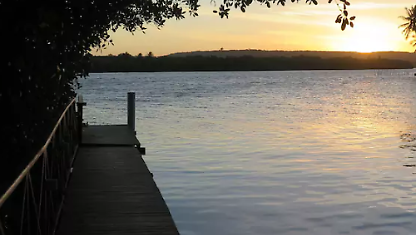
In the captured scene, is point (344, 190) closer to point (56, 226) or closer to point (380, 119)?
point (56, 226)

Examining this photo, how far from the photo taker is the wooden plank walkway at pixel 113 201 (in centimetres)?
600

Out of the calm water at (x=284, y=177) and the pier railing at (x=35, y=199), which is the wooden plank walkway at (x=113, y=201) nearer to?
the pier railing at (x=35, y=199)

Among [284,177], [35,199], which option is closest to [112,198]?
[35,199]

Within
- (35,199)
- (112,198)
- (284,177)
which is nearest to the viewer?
(35,199)

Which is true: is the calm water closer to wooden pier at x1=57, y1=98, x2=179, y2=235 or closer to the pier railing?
wooden pier at x1=57, y1=98, x2=179, y2=235

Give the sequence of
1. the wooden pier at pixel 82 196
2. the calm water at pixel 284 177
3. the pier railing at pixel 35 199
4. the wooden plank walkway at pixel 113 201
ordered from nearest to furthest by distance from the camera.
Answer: the pier railing at pixel 35 199, the wooden pier at pixel 82 196, the wooden plank walkway at pixel 113 201, the calm water at pixel 284 177

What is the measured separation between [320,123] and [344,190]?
1618 cm

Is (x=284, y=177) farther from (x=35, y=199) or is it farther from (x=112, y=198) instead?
(x=35, y=199)

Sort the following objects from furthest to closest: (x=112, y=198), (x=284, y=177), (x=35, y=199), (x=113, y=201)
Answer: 1. (x=284, y=177)
2. (x=112, y=198)
3. (x=113, y=201)
4. (x=35, y=199)

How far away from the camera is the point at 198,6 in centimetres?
847

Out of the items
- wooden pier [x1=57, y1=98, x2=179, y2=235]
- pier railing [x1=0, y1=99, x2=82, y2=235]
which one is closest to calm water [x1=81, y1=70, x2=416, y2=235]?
wooden pier [x1=57, y1=98, x2=179, y2=235]

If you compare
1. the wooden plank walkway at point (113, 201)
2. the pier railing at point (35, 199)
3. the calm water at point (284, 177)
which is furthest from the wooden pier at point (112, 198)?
the calm water at point (284, 177)

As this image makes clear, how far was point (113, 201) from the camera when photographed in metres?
7.22

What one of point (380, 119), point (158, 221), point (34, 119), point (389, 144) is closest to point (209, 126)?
point (389, 144)
